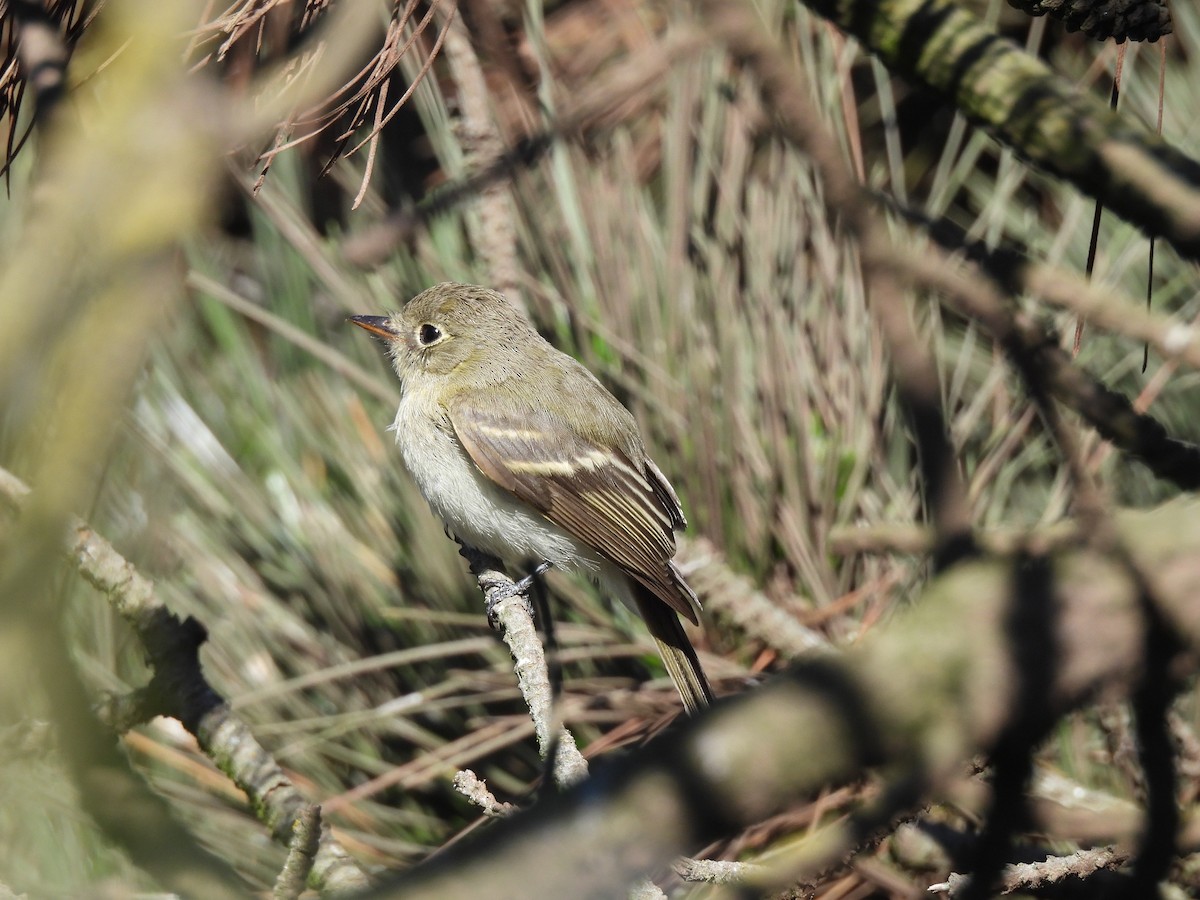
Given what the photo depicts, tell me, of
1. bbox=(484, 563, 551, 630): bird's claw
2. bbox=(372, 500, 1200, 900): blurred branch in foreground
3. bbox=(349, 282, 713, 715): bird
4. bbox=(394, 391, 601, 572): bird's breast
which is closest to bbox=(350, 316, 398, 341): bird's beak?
bbox=(349, 282, 713, 715): bird

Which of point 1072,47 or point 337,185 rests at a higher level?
point 337,185

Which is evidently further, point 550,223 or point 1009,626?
point 550,223

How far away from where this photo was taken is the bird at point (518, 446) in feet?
7.20

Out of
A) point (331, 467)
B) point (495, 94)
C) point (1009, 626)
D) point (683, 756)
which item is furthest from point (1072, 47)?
point (683, 756)

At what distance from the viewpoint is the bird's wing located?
7.42 feet

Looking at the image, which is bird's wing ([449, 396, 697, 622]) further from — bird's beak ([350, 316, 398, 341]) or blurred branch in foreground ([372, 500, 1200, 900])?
blurred branch in foreground ([372, 500, 1200, 900])

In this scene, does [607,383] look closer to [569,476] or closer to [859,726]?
[569,476]

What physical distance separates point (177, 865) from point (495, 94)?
181cm

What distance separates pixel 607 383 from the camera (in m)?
2.19

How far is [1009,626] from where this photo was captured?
0.73m

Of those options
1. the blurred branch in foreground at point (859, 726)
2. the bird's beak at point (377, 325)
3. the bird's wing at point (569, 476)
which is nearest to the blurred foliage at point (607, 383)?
the bird's beak at point (377, 325)

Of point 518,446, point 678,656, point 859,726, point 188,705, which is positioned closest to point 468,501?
point 518,446

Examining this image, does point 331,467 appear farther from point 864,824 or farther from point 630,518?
point 864,824

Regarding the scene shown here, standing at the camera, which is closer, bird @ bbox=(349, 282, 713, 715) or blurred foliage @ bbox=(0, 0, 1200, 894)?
blurred foliage @ bbox=(0, 0, 1200, 894)
